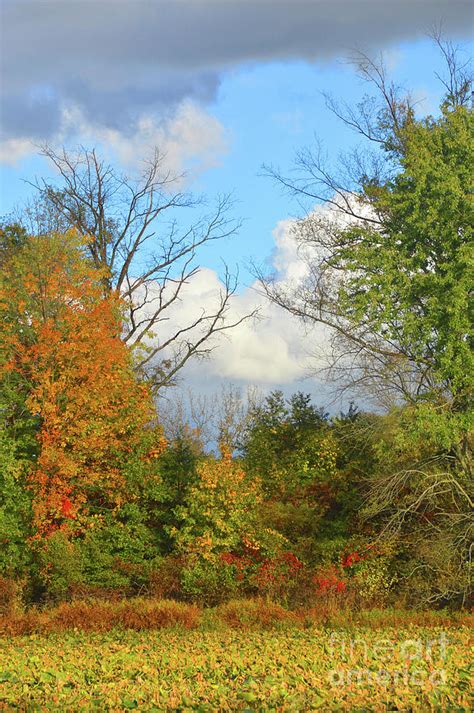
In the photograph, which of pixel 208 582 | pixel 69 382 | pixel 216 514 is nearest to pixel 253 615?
pixel 208 582

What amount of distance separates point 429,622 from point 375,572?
4.67m

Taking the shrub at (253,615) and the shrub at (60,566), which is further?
the shrub at (60,566)

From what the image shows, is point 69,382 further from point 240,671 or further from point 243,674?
point 243,674

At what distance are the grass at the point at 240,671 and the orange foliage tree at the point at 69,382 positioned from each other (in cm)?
746

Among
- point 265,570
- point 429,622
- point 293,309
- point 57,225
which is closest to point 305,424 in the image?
point 293,309

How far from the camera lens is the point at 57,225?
3178cm

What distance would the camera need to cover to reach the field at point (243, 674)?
7363mm

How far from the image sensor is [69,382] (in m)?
22.2

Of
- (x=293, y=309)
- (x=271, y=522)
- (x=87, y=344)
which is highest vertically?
(x=293, y=309)

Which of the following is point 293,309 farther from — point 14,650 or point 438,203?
point 14,650

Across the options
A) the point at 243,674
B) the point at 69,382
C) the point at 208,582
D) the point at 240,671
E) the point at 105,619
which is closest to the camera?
the point at 243,674

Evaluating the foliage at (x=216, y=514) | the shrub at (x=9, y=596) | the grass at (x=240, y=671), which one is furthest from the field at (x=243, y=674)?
the foliage at (x=216, y=514)

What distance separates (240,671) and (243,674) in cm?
26

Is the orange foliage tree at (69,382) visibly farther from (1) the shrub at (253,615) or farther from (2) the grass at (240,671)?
(2) the grass at (240,671)
